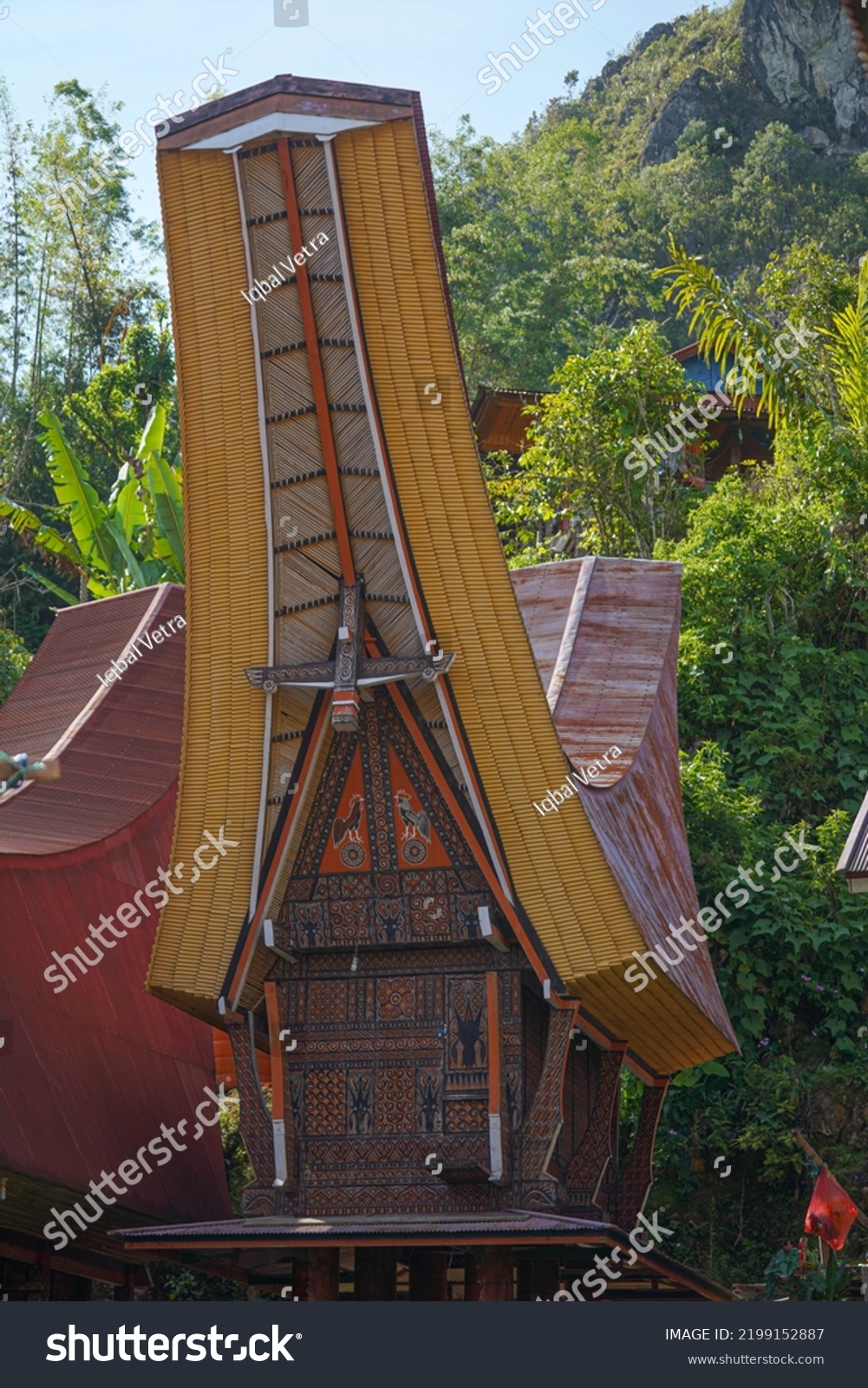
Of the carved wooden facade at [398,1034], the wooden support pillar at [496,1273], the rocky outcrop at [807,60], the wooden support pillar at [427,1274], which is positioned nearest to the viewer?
the wooden support pillar at [496,1273]

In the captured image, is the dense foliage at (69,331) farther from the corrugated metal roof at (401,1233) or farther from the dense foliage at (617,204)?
the corrugated metal roof at (401,1233)

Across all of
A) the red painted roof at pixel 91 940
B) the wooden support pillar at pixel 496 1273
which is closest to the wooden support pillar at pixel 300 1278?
the wooden support pillar at pixel 496 1273

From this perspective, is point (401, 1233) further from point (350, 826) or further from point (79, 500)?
point (79, 500)

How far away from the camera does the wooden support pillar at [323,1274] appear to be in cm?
1185

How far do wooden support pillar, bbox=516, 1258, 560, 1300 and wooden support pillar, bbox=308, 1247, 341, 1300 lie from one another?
172 centimetres

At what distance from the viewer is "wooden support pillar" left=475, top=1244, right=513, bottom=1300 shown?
452 inches

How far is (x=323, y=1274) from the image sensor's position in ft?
39.0

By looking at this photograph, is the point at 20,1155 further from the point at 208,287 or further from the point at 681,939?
the point at 208,287

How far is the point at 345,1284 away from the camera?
15.7m

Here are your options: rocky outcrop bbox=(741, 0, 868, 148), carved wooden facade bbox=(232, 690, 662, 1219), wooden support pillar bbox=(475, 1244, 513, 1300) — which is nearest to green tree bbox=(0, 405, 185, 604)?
carved wooden facade bbox=(232, 690, 662, 1219)

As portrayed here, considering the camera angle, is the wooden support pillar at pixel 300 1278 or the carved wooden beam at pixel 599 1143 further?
the carved wooden beam at pixel 599 1143

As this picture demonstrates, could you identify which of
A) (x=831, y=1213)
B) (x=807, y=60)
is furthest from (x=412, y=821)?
(x=807, y=60)

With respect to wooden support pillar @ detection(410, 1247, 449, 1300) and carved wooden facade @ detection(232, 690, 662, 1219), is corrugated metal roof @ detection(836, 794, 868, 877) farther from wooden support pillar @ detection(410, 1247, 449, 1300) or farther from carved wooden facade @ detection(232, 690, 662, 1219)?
wooden support pillar @ detection(410, 1247, 449, 1300)

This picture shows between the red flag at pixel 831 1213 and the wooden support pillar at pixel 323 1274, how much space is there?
318 cm
